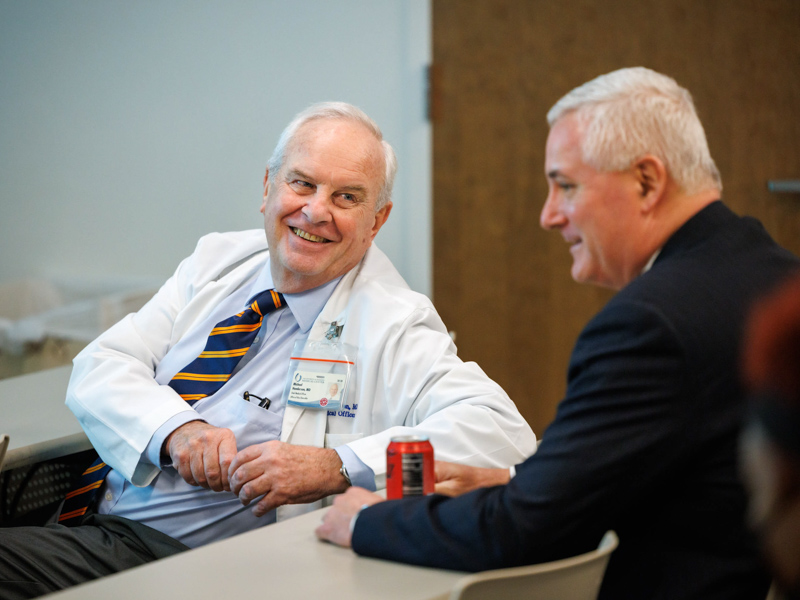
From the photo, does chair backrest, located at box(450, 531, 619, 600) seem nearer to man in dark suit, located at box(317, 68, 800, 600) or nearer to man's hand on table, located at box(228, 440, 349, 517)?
man in dark suit, located at box(317, 68, 800, 600)

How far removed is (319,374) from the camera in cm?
182

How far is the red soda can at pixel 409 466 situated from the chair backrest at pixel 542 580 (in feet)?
0.93

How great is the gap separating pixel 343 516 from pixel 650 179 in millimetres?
712

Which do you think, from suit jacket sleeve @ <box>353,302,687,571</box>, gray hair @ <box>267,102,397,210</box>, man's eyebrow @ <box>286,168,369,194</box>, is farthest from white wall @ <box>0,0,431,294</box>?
suit jacket sleeve @ <box>353,302,687,571</box>

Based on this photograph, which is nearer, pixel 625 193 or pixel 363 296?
pixel 625 193

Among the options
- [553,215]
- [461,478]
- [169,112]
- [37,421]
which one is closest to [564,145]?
[553,215]

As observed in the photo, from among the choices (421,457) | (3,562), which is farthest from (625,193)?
(3,562)

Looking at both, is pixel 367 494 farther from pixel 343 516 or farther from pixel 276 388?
pixel 276 388

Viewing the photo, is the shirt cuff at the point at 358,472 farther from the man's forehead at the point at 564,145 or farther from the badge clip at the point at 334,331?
the man's forehead at the point at 564,145

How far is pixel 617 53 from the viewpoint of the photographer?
3.90 metres

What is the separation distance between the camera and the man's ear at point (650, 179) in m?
1.18

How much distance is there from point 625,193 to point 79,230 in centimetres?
252

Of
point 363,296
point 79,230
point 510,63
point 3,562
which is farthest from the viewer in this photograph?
point 510,63

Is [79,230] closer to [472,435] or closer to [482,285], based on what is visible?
[482,285]
